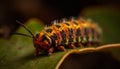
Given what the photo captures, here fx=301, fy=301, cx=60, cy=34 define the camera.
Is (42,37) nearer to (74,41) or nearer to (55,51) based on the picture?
(55,51)

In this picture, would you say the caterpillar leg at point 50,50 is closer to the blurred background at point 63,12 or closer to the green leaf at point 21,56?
the green leaf at point 21,56

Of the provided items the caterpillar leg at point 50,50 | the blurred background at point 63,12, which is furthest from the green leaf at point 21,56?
the blurred background at point 63,12

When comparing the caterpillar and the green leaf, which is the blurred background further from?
the green leaf

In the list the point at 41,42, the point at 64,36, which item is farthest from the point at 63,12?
the point at 41,42

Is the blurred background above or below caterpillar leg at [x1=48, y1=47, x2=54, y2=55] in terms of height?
above

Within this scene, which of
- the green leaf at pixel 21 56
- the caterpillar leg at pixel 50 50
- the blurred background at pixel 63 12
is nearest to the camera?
the green leaf at pixel 21 56

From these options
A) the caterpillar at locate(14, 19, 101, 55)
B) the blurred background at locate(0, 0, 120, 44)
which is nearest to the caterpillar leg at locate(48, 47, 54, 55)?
the caterpillar at locate(14, 19, 101, 55)

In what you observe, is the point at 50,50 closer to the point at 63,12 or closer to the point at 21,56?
the point at 21,56
